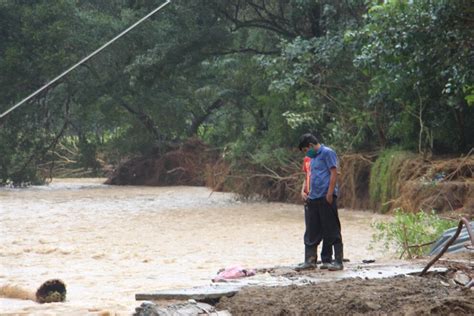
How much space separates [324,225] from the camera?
8.55 m

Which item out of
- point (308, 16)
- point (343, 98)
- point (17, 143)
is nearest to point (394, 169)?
point (343, 98)

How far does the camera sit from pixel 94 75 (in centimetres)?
2855

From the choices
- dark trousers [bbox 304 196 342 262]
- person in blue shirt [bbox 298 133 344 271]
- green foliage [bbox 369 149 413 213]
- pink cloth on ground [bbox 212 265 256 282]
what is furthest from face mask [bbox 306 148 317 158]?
green foliage [bbox 369 149 413 213]

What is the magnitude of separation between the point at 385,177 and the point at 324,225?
1007 cm

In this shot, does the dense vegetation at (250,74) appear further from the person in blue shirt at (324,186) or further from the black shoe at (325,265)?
the black shoe at (325,265)

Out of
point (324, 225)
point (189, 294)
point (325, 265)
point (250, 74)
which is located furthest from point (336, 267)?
point (250, 74)

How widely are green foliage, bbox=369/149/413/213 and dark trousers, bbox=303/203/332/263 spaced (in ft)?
29.5

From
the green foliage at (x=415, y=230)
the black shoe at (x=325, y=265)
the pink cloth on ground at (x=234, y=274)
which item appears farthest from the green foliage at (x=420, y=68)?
the pink cloth on ground at (x=234, y=274)

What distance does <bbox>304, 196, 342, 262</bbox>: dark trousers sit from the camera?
8516 mm

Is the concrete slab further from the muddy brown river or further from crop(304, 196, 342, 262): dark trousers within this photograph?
crop(304, 196, 342, 262): dark trousers

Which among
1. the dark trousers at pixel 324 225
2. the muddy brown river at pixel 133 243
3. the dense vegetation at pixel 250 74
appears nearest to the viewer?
the dark trousers at pixel 324 225

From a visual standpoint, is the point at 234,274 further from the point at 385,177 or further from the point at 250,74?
the point at 250,74

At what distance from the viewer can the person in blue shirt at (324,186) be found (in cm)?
846

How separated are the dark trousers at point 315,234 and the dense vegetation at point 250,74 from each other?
5.42 m
